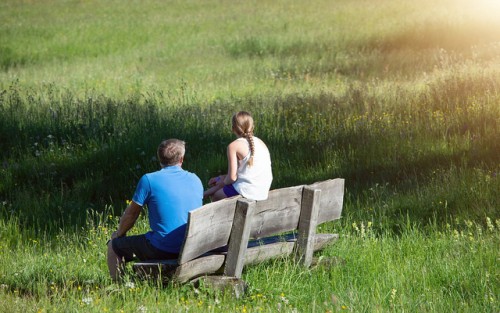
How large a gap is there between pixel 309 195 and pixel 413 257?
120 cm

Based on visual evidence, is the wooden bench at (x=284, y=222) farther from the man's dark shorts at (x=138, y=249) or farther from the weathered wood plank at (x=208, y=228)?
the man's dark shorts at (x=138, y=249)

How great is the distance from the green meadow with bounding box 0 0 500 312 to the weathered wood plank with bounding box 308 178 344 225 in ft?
1.21

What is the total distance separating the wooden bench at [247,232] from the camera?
5449 millimetres

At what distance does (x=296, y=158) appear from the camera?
10.6 metres

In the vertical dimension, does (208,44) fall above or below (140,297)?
below

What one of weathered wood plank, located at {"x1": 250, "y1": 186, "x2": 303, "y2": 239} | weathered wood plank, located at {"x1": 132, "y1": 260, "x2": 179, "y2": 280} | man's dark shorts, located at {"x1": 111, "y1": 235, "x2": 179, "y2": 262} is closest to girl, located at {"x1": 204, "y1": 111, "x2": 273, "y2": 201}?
weathered wood plank, located at {"x1": 250, "y1": 186, "x2": 303, "y2": 239}

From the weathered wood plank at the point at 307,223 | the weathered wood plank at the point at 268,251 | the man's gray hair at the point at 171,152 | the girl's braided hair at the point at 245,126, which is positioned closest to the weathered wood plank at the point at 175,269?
the weathered wood plank at the point at 268,251

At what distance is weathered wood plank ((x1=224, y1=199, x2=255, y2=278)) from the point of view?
223 inches

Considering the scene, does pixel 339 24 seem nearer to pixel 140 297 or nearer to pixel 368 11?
pixel 368 11

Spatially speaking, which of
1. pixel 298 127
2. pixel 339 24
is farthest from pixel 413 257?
pixel 339 24

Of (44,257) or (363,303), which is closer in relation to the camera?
(363,303)

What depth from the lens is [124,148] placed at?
1098 centimetres

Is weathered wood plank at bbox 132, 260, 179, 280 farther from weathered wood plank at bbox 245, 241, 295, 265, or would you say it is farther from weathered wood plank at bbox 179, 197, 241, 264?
weathered wood plank at bbox 245, 241, 295, 265

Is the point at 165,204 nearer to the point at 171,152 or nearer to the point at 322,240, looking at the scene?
the point at 171,152
